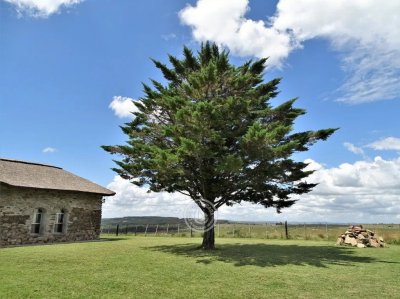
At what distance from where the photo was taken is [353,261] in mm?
14242

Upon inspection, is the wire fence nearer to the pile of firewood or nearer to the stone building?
the pile of firewood

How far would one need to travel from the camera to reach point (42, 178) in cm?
2297

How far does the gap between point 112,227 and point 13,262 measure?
110ft

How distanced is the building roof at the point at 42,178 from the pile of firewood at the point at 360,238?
16745 mm

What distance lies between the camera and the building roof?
68.4 feet

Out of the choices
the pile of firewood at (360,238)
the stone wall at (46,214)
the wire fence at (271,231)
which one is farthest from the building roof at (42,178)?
the pile of firewood at (360,238)

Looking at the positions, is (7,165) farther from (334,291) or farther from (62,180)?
(334,291)

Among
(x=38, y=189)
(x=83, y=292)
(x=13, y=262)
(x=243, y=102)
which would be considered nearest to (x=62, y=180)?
(x=38, y=189)

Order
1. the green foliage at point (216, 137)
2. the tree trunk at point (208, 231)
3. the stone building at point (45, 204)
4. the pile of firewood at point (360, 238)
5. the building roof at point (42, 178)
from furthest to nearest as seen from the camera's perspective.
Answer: the pile of firewood at point (360, 238)
the building roof at point (42, 178)
the stone building at point (45, 204)
the tree trunk at point (208, 231)
the green foliage at point (216, 137)

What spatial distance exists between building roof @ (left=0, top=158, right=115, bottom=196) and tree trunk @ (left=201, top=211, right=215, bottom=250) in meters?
10.1

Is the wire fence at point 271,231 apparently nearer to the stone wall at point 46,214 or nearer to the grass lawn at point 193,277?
the stone wall at point 46,214

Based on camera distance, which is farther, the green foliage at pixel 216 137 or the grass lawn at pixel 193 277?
the green foliage at pixel 216 137

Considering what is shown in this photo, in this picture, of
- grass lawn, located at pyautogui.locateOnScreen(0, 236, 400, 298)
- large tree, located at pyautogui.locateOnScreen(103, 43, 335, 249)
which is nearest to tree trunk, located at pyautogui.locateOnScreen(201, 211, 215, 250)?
large tree, located at pyautogui.locateOnScreen(103, 43, 335, 249)

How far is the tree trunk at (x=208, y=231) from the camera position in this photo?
1806cm
